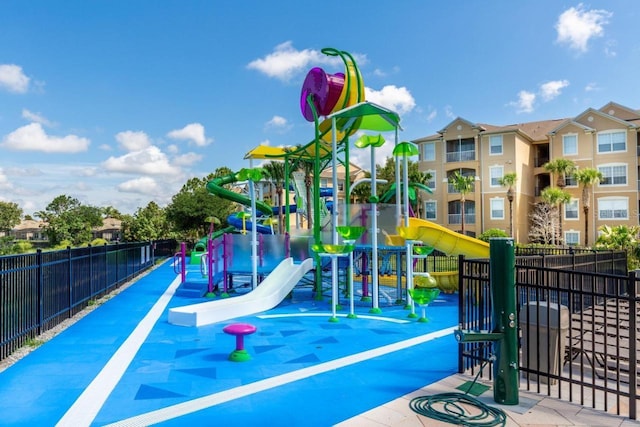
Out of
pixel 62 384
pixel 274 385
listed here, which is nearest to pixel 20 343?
pixel 62 384

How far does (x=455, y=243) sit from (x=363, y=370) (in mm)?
8178

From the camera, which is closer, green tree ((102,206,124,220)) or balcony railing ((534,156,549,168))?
balcony railing ((534,156,549,168))

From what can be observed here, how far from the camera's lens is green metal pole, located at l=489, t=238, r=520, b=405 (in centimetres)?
516

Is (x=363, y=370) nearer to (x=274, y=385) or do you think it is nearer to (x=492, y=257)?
(x=274, y=385)

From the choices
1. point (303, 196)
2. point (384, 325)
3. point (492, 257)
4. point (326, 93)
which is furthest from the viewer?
point (303, 196)

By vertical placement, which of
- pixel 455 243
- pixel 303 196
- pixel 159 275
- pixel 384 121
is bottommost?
pixel 159 275

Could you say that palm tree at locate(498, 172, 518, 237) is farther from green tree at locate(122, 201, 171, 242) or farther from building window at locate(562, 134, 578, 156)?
green tree at locate(122, 201, 171, 242)

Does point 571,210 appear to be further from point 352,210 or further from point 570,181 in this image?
point 352,210

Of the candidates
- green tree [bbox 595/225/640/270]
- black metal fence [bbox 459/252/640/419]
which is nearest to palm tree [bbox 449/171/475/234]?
green tree [bbox 595/225/640/270]

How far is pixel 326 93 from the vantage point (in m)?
13.8

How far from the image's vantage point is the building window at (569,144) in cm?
3566

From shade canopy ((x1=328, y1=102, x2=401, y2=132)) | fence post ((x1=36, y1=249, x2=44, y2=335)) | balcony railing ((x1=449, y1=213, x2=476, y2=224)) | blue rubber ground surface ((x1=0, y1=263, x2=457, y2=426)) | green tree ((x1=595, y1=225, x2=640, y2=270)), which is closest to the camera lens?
blue rubber ground surface ((x1=0, y1=263, x2=457, y2=426))

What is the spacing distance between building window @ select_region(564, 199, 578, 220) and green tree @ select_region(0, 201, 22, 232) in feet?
328

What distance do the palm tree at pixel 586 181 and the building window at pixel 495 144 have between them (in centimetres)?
611
